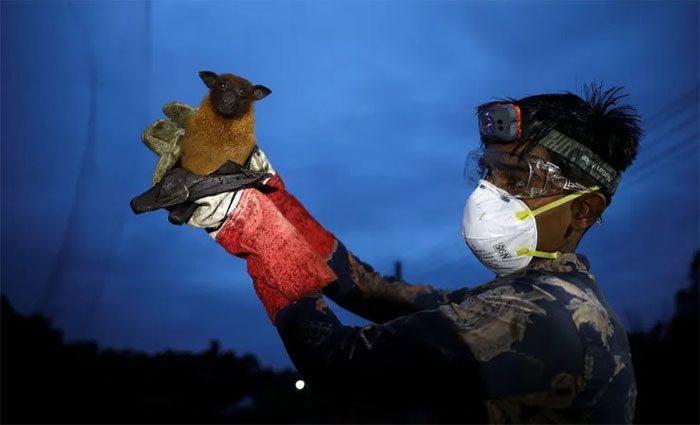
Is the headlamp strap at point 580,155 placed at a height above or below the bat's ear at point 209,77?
below

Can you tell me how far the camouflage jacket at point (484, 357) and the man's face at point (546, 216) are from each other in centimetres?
46

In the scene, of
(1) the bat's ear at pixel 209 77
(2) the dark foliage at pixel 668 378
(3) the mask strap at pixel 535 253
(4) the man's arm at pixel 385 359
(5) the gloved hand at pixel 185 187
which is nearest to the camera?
(4) the man's arm at pixel 385 359

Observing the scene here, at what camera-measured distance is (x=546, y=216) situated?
3352mm

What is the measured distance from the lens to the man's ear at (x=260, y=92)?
315 centimetres

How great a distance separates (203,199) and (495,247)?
1.56 m

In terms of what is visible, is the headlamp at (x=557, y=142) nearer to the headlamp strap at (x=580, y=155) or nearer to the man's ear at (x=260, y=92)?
the headlamp strap at (x=580, y=155)

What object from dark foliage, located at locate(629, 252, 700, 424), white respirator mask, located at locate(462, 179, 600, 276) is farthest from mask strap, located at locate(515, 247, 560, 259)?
dark foliage, located at locate(629, 252, 700, 424)

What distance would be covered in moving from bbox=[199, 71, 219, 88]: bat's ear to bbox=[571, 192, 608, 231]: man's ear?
6.48ft

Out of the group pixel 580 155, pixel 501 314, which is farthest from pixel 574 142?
pixel 501 314

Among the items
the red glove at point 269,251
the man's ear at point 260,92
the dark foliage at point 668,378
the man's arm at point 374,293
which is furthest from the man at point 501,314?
the dark foliage at point 668,378

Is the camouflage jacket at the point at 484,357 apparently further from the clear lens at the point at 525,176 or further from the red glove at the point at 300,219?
the red glove at the point at 300,219

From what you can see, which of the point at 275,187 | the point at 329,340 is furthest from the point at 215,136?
the point at 329,340

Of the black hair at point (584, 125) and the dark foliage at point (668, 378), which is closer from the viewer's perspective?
the black hair at point (584, 125)

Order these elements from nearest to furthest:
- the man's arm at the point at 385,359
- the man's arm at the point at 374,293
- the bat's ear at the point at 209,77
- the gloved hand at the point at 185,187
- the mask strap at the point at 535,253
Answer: the man's arm at the point at 385,359 < the gloved hand at the point at 185,187 < the bat's ear at the point at 209,77 < the mask strap at the point at 535,253 < the man's arm at the point at 374,293
